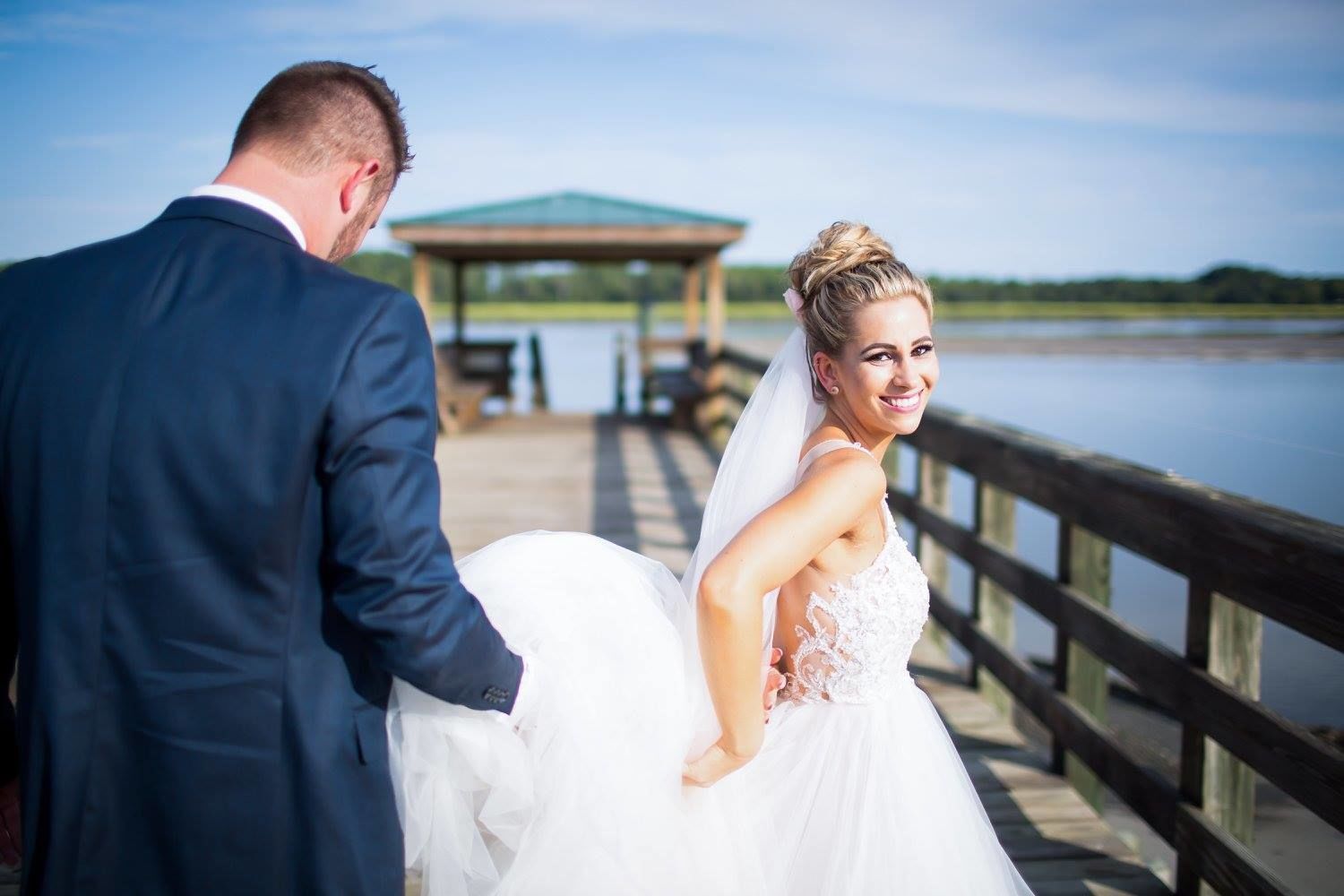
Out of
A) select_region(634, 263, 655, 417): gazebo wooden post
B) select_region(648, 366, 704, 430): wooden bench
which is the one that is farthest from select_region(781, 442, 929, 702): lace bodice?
select_region(634, 263, 655, 417): gazebo wooden post

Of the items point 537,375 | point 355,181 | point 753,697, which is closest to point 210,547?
point 355,181

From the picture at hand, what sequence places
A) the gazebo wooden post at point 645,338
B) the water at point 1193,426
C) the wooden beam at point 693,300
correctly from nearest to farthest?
the water at point 1193,426
the gazebo wooden post at point 645,338
the wooden beam at point 693,300

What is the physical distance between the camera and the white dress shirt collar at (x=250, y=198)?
1.51 m

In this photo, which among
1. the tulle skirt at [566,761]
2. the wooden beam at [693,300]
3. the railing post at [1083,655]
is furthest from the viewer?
the wooden beam at [693,300]

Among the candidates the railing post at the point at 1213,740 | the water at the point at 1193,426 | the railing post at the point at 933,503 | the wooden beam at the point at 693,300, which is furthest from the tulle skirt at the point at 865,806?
the wooden beam at the point at 693,300

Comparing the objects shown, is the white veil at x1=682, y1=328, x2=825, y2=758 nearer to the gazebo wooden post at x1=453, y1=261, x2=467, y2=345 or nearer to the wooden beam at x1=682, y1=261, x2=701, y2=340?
the wooden beam at x1=682, y1=261, x2=701, y2=340

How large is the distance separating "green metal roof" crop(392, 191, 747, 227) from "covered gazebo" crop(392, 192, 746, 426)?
10 mm

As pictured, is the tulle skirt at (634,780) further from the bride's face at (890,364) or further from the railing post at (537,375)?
the railing post at (537,375)

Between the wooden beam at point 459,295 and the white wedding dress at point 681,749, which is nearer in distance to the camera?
the white wedding dress at point 681,749

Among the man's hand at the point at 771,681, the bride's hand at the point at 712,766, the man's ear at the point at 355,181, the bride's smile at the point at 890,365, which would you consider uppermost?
the man's ear at the point at 355,181

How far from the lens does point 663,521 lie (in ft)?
23.3

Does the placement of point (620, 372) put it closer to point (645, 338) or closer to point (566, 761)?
point (645, 338)

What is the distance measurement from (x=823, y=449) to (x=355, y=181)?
40.7 inches

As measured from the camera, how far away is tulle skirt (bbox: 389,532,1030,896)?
1.67 metres
